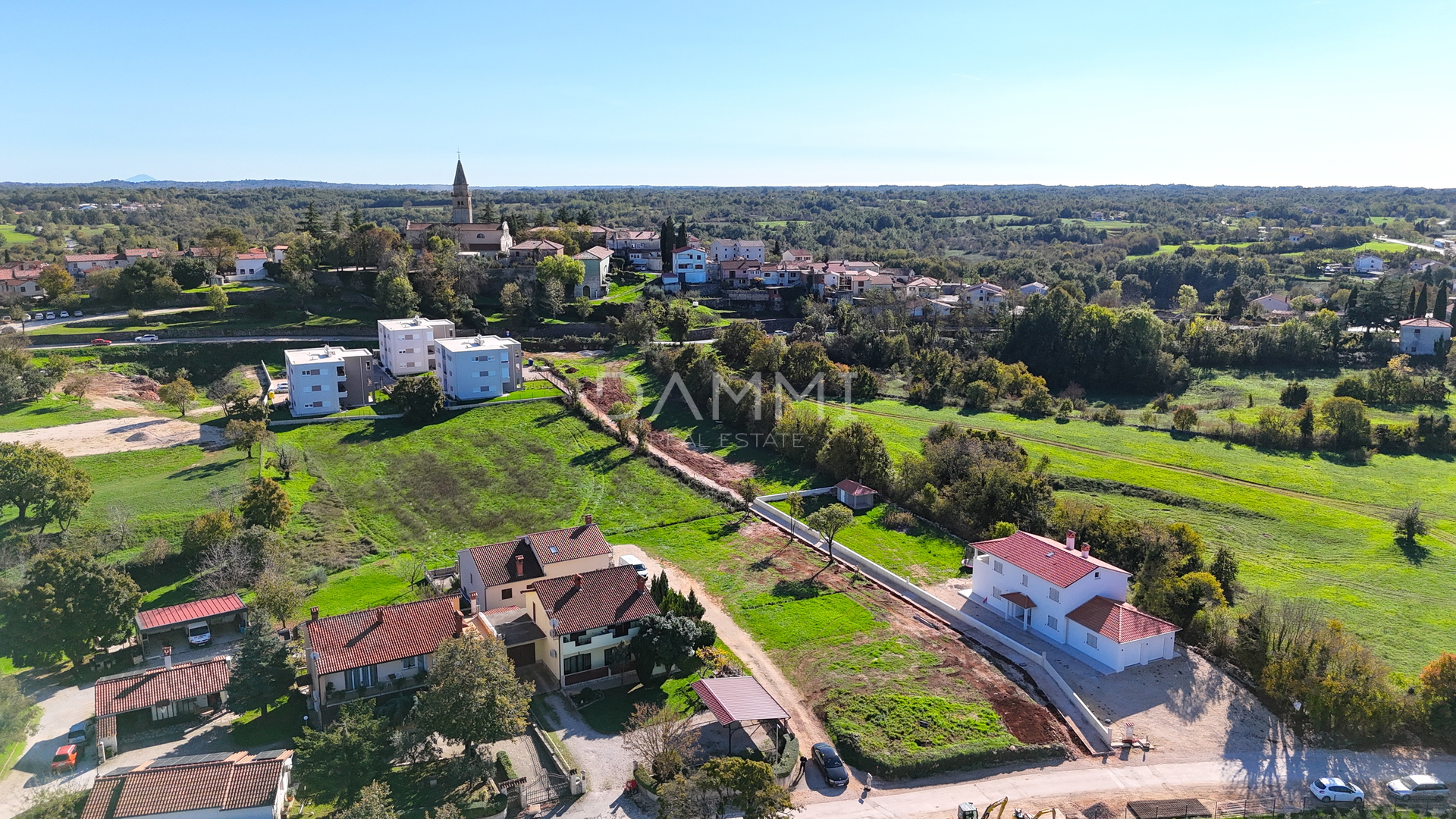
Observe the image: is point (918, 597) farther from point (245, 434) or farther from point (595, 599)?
point (245, 434)

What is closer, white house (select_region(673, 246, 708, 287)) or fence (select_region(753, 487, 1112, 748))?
fence (select_region(753, 487, 1112, 748))

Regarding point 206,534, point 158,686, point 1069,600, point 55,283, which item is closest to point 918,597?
point 1069,600

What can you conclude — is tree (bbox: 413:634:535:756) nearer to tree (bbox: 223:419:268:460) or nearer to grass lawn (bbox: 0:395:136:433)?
tree (bbox: 223:419:268:460)

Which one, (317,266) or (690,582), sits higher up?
(317,266)

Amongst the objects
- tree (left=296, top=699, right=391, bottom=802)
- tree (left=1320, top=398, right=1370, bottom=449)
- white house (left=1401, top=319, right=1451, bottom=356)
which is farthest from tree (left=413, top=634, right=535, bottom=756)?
white house (left=1401, top=319, right=1451, bottom=356)

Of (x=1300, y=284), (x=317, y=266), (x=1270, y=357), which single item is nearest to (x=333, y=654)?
(x=317, y=266)

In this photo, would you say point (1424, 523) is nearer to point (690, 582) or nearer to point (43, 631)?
point (690, 582)
